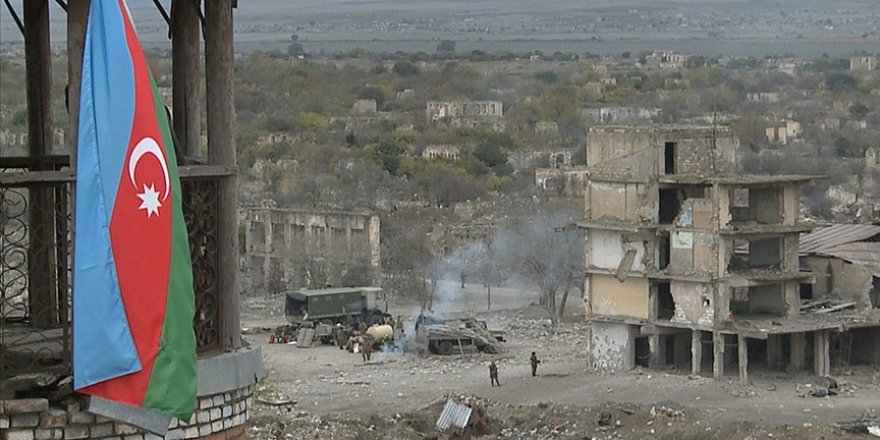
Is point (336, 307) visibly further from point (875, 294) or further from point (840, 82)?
point (840, 82)

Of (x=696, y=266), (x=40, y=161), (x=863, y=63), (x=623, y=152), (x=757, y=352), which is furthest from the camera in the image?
(x=863, y=63)

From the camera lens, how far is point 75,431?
6344 millimetres

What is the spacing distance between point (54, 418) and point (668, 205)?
32.9m

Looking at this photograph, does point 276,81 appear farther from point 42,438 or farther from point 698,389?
point 42,438

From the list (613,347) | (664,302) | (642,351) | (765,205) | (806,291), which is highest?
(765,205)

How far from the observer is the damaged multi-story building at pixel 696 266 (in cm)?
3703

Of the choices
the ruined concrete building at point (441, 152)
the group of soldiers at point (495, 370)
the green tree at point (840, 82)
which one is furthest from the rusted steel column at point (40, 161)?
the green tree at point (840, 82)

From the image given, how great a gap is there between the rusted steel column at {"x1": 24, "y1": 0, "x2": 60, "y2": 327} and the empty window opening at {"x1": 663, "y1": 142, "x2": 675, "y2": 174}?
3038 centimetres

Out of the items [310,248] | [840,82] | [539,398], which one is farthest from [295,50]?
[539,398]

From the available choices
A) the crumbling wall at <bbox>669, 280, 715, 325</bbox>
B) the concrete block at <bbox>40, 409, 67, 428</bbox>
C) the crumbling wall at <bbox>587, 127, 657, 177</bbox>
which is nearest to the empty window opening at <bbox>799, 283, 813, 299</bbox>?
the crumbling wall at <bbox>669, 280, 715, 325</bbox>

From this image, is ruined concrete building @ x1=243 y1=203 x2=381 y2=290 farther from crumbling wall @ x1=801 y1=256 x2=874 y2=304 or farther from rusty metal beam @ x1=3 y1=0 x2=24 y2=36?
rusty metal beam @ x1=3 y1=0 x2=24 y2=36

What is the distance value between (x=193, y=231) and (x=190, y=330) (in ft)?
3.08

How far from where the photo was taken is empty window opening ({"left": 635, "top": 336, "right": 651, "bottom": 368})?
39125mm

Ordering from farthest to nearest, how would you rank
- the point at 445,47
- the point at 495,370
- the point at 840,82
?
the point at 445,47 → the point at 840,82 → the point at 495,370
